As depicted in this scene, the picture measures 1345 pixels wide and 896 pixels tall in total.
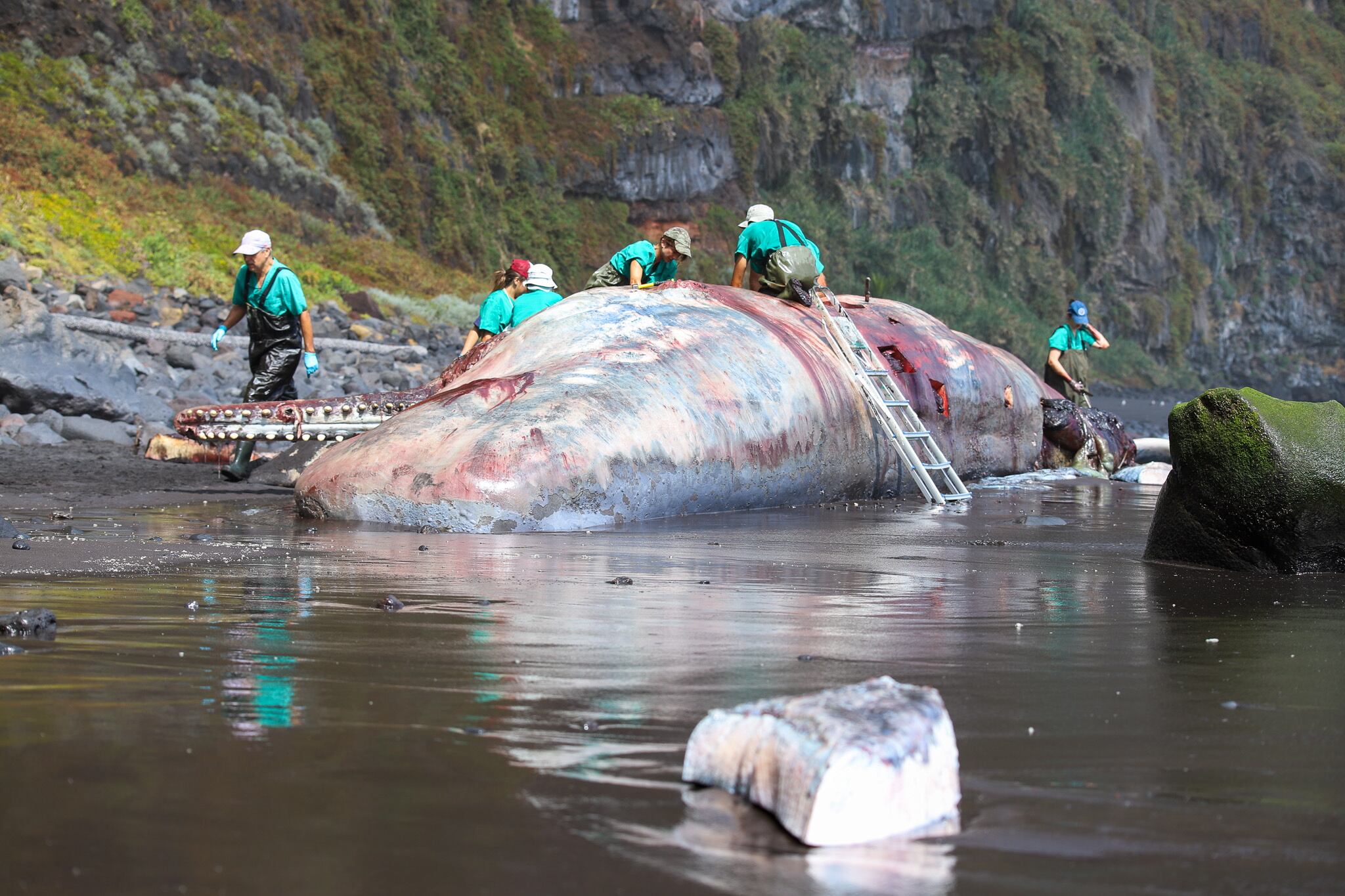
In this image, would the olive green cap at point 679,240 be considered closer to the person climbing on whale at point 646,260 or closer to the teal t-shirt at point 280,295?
the person climbing on whale at point 646,260

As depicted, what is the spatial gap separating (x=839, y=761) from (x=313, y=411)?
7.37 meters

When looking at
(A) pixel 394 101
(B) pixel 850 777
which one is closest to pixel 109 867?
(B) pixel 850 777

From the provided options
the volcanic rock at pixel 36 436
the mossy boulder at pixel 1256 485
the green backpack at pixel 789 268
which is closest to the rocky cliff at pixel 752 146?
the volcanic rock at pixel 36 436

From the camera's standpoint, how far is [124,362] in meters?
14.9

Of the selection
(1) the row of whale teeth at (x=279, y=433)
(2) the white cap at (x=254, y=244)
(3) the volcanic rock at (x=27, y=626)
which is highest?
(2) the white cap at (x=254, y=244)

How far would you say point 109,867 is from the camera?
2.14 m

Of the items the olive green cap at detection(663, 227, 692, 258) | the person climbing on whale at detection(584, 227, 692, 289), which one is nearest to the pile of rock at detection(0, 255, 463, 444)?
the person climbing on whale at detection(584, 227, 692, 289)

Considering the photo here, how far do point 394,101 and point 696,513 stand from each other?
112ft

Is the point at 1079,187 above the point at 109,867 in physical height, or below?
above

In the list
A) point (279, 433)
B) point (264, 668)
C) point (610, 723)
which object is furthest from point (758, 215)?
point (610, 723)

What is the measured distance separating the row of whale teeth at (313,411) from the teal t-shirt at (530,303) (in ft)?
7.94

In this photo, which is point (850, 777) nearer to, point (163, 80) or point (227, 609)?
point (227, 609)

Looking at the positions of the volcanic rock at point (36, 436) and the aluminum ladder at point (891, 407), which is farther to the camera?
the volcanic rock at point (36, 436)

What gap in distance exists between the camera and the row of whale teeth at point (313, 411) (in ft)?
30.4
